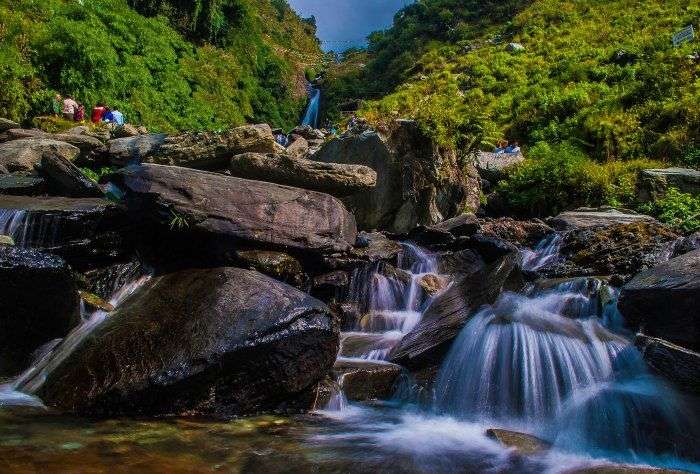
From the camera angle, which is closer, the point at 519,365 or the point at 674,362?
the point at 674,362

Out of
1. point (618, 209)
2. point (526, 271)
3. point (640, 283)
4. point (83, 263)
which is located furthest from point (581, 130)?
point (83, 263)

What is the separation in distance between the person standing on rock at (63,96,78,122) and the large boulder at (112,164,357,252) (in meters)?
11.6

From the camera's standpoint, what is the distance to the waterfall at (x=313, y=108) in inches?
1573

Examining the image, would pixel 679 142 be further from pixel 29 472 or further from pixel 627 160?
pixel 29 472

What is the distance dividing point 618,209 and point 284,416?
32.9ft

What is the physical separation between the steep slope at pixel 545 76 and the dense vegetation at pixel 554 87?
0.20 ft

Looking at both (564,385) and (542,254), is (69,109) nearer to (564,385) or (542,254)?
(542,254)

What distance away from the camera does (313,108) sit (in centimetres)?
4253

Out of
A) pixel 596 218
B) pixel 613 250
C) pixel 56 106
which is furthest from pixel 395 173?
pixel 56 106

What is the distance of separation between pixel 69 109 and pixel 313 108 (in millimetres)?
26699

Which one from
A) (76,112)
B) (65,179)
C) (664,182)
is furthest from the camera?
(76,112)

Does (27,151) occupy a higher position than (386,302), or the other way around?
(27,151)

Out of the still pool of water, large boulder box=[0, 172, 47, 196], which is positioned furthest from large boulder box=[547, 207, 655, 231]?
large boulder box=[0, 172, 47, 196]

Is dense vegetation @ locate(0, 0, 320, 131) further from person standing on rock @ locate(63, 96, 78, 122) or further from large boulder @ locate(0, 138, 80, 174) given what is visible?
large boulder @ locate(0, 138, 80, 174)
